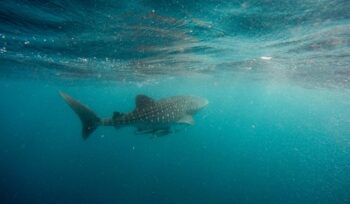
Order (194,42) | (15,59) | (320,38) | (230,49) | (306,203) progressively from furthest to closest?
(306,203), (15,59), (230,49), (194,42), (320,38)

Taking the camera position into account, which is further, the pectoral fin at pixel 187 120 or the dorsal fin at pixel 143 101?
the pectoral fin at pixel 187 120

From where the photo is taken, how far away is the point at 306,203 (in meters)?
26.3

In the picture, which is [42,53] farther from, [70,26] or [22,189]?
[22,189]

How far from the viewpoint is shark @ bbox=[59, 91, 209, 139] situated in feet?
34.0

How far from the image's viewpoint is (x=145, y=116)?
34.4 ft

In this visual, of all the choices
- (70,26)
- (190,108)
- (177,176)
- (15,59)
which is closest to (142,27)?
(70,26)

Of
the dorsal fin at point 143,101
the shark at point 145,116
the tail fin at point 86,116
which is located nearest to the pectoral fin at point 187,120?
the shark at point 145,116

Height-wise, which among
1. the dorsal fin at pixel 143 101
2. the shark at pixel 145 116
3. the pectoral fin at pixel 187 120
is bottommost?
the pectoral fin at pixel 187 120

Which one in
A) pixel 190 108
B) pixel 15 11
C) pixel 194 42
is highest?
pixel 15 11

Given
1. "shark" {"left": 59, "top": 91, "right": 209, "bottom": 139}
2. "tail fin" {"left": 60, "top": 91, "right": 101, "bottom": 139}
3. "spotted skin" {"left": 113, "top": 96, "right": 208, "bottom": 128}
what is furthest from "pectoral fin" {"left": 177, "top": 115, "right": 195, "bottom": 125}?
"tail fin" {"left": 60, "top": 91, "right": 101, "bottom": 139}

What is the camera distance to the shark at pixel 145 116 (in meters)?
10.4

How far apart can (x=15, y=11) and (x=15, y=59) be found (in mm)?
14263

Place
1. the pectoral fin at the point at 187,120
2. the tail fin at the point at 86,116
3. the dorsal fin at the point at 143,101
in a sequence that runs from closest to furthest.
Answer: the dorsal fin at the point at 143,101 → the tail fin at the point at 86,116 → the pectoral fin at the point at 187,120

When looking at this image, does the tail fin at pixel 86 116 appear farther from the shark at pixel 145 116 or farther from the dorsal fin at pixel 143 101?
the dorsal fin at pixel 143 101
